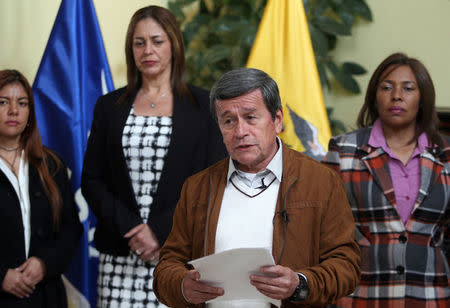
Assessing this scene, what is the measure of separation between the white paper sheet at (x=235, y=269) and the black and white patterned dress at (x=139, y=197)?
3.13 feet

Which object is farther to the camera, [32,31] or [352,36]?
[352,36]

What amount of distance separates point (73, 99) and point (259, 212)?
2.01 m

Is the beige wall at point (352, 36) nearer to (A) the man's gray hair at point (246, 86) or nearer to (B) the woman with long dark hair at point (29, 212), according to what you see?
(B) the woman with long dark hair at point (29, 212)

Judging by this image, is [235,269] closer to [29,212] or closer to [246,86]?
[246,86]

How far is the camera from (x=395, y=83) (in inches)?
101

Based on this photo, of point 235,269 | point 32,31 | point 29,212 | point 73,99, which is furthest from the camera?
point 32,31

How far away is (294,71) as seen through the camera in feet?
11.2

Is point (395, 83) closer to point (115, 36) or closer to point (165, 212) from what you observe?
point (165, 212)

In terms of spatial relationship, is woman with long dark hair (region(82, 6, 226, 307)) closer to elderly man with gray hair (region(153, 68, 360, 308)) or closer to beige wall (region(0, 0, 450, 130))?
elderly man with gray hair (region(153, 68, 360, 308))

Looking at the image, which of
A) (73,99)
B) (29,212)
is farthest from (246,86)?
(73,99)

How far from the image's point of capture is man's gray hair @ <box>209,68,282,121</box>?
1.64m

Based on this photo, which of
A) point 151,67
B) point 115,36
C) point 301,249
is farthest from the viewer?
point 115,36

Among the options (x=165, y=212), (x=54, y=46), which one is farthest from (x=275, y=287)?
(x=54, y=46)

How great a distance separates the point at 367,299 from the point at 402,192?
48cm
